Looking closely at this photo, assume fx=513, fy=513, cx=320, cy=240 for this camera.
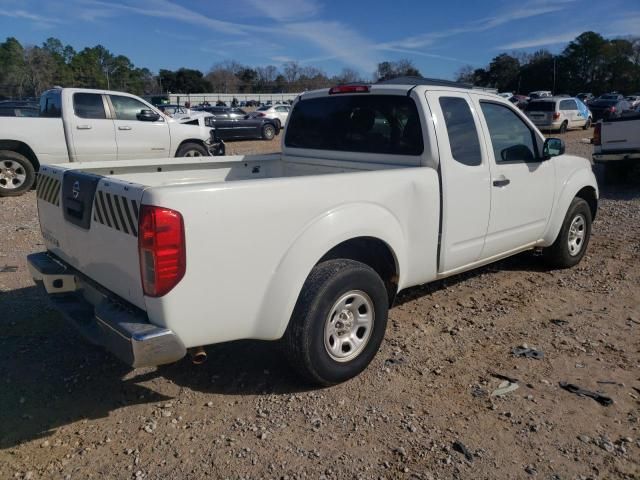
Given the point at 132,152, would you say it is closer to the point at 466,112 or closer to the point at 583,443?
the point at 466,112

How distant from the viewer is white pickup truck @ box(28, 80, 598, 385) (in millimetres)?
2539

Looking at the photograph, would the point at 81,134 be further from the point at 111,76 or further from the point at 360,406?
the point at 111,76

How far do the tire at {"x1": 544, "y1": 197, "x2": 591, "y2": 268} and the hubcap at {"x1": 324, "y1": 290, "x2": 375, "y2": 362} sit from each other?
9.72ft

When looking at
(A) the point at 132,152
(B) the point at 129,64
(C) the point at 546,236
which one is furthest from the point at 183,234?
(B) the point at 129,64

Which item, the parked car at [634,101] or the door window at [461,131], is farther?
the parked car at [634,101]

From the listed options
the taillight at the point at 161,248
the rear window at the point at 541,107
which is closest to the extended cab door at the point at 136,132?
the taillight at the point at 161,248

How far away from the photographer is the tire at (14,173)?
9156 millimetres

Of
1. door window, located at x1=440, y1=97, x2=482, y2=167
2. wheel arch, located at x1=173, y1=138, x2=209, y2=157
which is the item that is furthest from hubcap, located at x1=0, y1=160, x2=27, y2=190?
door window, located at x1=440, y1=97, x2=482, y2=167

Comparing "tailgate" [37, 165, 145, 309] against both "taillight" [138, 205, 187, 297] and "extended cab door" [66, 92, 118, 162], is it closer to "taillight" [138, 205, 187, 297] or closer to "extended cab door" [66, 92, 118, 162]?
"taillight" [138, 205, 187, 297]

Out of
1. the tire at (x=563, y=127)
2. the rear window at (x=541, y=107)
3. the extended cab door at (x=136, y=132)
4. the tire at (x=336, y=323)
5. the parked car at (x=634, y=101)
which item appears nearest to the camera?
the tire at (x=336, y=323)

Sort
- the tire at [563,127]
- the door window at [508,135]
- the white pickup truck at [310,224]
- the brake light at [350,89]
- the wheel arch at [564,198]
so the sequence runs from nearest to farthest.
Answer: the white pickup truck at [310,224]
the brake light at [350,89]
the door window at [508,135]
the wheel arch at [564,198]
the tire at [563,127]

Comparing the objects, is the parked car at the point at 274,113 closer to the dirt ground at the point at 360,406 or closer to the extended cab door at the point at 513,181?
the extended cab door at the point at 513,181

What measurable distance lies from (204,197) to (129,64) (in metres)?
128

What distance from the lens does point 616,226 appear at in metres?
7.64
